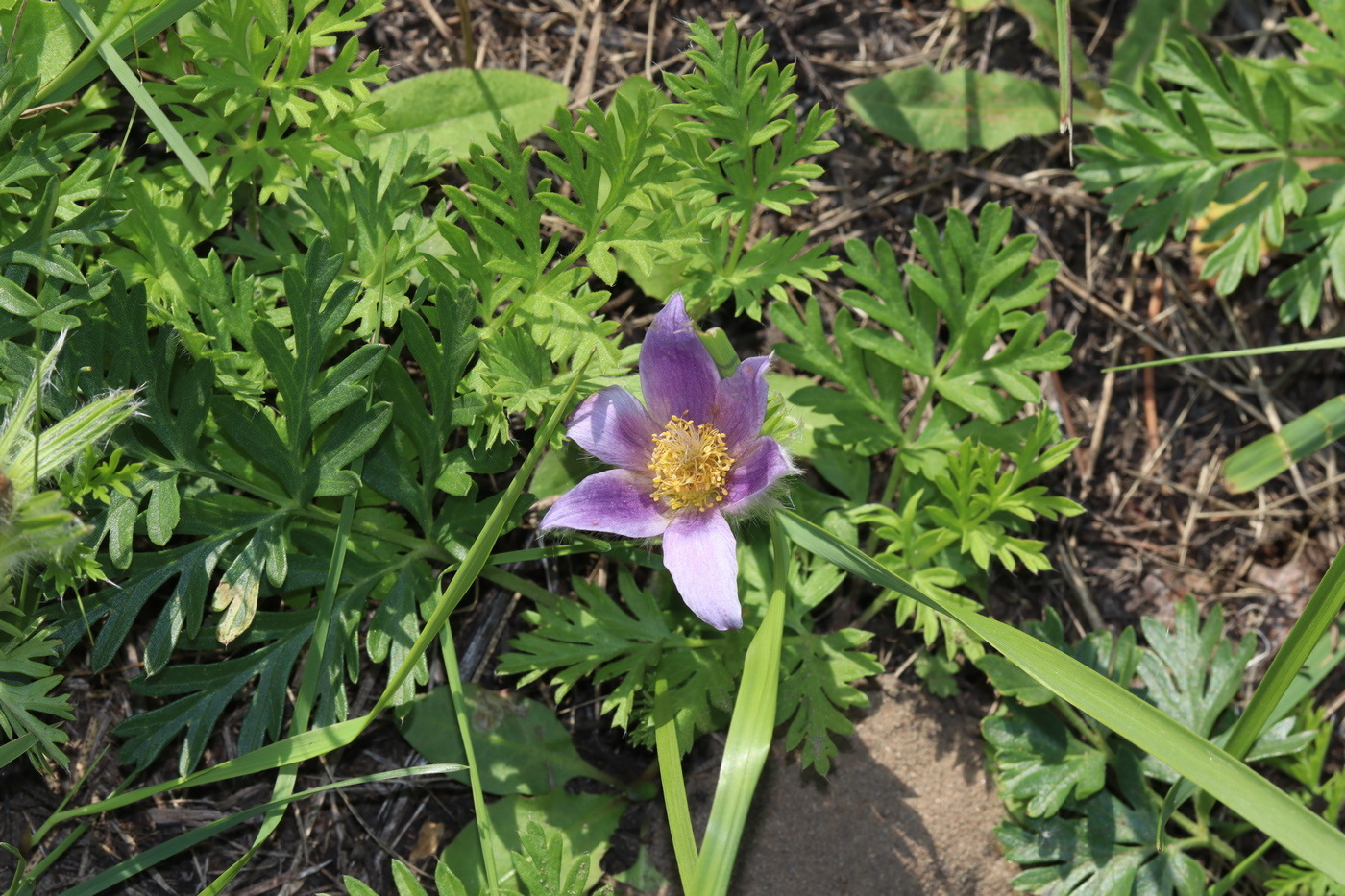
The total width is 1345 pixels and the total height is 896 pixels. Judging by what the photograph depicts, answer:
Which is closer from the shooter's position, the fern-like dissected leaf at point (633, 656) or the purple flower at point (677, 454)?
the purple flower at point (677, 454)

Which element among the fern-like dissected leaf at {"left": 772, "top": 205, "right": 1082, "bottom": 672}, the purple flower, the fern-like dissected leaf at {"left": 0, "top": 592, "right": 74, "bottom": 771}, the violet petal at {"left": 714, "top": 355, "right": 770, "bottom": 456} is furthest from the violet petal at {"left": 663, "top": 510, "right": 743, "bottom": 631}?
the fern-like dissected leaf at {"left": 0, "top": 592, "right": 74, "bottom": 771}

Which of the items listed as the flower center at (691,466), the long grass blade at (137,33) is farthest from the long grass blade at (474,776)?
the long grass blade at (137,33)

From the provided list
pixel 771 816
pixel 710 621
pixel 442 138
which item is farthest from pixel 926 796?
pixel 442 138

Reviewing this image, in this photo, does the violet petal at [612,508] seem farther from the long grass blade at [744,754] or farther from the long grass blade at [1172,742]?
the long grass blade at [1172,742]

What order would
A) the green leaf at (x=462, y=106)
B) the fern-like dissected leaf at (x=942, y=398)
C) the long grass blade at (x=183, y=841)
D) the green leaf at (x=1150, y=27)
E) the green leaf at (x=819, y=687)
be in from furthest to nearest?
the green leaf at (x=1150, y=27) < the green leaf at (x=462, y=106) < the fern-like dissected leaf at (x=942, y=398) < the green leaf at (x=819, y=687) < the long grass blade at (x=183, y=841)

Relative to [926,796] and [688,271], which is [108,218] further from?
[926,796]

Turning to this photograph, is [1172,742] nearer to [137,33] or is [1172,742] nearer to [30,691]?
[30,691]

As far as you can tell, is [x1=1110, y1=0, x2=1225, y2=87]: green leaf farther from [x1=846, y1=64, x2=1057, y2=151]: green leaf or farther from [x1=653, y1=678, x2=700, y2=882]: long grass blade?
[x1=653, y1=678, x2=700, y2=882]: long grass blade
